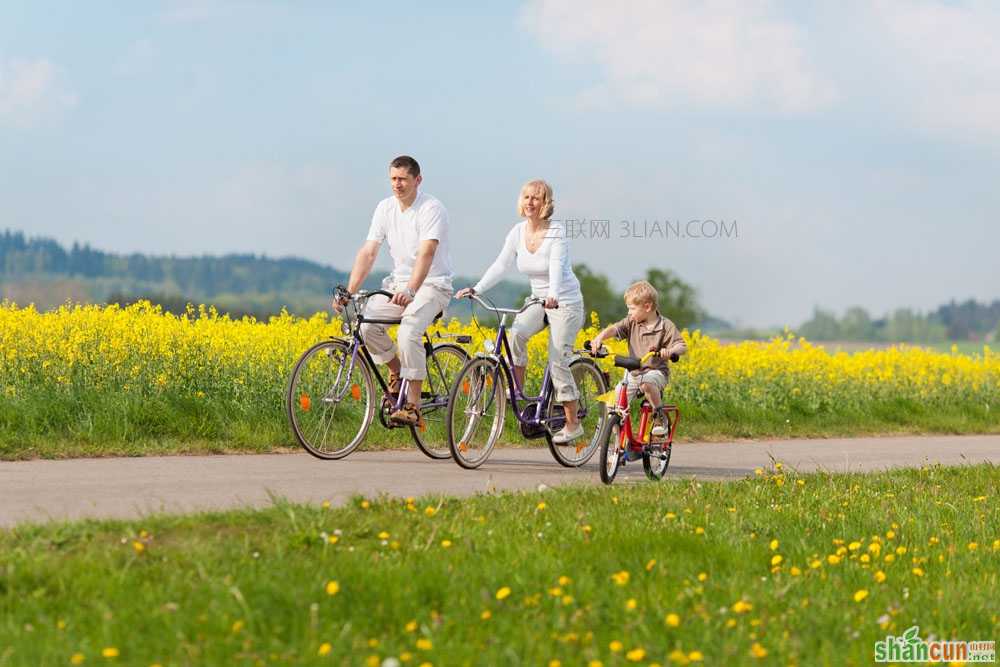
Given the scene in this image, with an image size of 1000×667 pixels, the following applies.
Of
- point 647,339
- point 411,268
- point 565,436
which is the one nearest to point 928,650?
point 647,339

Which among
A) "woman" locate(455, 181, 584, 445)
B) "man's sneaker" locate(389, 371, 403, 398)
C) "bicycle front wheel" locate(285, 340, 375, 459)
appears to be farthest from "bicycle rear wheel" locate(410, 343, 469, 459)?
"woman" locate(455, 181, 584, 445)

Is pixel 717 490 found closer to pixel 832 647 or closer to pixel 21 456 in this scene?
pixel 832 647

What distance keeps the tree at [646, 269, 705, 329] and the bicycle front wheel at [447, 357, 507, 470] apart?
78.4 m

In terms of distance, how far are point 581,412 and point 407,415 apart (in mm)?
1519

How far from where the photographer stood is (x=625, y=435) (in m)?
8.85

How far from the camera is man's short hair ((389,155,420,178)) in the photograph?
9539mm

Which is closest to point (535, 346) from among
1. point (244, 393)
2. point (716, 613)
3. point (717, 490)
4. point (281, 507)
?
point (244, 393)

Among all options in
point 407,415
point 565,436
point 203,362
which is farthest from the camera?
point 203,362

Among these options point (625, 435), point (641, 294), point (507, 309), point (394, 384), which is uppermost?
point (641, 294)

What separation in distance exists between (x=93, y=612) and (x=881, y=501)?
542cm

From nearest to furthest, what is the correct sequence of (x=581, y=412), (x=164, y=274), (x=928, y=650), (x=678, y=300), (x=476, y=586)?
(x=928, y=650) < (x=476, y=586) < (x=581, y=412) < (x=678, y=300) < (x=164, y=274)

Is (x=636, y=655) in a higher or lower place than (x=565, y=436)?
lower

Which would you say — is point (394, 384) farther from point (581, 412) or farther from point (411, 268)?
point (581, 412)

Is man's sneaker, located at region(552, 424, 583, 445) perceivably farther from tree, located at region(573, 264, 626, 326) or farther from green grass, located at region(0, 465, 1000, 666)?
tree, located at region(573, 264, 626, 326)
